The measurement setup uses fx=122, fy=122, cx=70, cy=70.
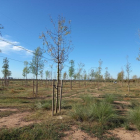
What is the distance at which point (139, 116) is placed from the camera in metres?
4.60

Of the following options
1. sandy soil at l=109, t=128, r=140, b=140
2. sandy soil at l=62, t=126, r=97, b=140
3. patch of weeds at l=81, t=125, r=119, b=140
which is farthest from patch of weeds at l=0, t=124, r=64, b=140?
Result: sandy soil at l=109, t=128, r=140, b=140

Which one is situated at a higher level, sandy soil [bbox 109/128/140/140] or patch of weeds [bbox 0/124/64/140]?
patch of weeds [bbox 0/124/64/140]

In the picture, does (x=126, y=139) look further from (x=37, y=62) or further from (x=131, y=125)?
(x=37, y=62)

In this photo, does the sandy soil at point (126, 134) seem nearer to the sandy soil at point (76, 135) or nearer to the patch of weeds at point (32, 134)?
the sandy soil at point (76, 135)

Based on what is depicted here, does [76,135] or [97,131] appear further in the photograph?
[97,131]

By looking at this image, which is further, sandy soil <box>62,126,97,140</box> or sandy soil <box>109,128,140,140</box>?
sandy soil <box>109,128,140,140</box>

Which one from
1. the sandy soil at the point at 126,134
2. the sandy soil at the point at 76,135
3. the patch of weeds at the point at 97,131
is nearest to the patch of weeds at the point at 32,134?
the sandy soil at the point at 76,135

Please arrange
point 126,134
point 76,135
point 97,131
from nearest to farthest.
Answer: point 76,135, point 126,134, point 97,131

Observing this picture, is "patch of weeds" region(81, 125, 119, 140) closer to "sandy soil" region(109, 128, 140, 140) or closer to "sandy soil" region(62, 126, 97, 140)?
"sandy soil" region(62, 126, 97, 140)

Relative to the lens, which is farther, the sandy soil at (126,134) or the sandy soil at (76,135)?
the sandy soil at (126,134)

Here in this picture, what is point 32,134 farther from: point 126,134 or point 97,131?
point 126,134

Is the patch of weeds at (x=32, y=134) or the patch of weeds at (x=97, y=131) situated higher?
the patch of weeds at (x=32, y=134)

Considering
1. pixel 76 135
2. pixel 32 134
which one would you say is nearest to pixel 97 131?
pixel 76 135

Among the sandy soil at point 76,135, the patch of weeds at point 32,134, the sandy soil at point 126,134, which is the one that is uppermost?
the patch of weeds at point 32,134
